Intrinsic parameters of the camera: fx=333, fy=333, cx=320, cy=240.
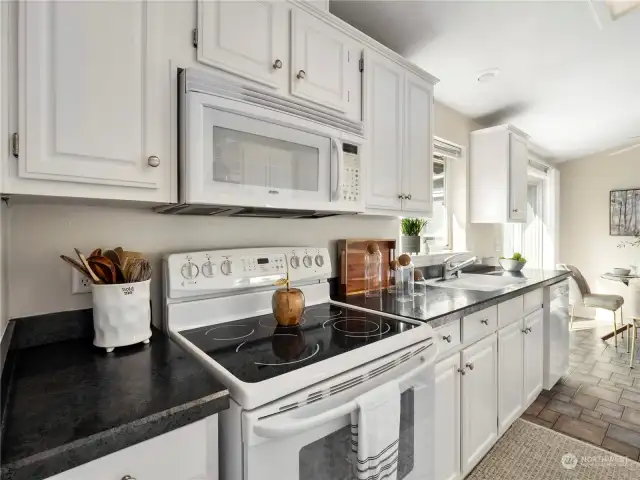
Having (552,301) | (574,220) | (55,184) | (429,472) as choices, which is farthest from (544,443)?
Result: (574,220)

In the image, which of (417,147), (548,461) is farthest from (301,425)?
(548,461)

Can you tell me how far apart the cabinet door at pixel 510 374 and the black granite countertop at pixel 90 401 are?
5.66 ft

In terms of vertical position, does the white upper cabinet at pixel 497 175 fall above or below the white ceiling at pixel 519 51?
below

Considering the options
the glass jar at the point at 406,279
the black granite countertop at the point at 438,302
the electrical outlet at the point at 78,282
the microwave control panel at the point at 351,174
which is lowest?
the black granite countertop at the point at 438,302

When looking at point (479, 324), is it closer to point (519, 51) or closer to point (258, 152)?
point (258, 152)

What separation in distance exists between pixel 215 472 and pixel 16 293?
32.5 inches

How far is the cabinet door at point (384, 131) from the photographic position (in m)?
1.65

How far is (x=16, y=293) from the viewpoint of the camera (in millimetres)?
1021

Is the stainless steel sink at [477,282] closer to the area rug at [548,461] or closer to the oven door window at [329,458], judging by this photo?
the area rug at [548,461]

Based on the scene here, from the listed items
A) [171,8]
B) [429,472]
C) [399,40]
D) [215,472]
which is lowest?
[429,472]

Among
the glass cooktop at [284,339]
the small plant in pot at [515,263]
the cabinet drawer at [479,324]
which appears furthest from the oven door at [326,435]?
the small plant in pot at [515,263]

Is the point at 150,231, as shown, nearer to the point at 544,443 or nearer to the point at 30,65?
the point at 30,65

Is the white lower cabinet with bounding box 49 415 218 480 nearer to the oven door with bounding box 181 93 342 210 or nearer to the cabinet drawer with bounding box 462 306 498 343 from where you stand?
the oven door with bounding box 181 93 342 210

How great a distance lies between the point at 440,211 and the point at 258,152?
2331mm
